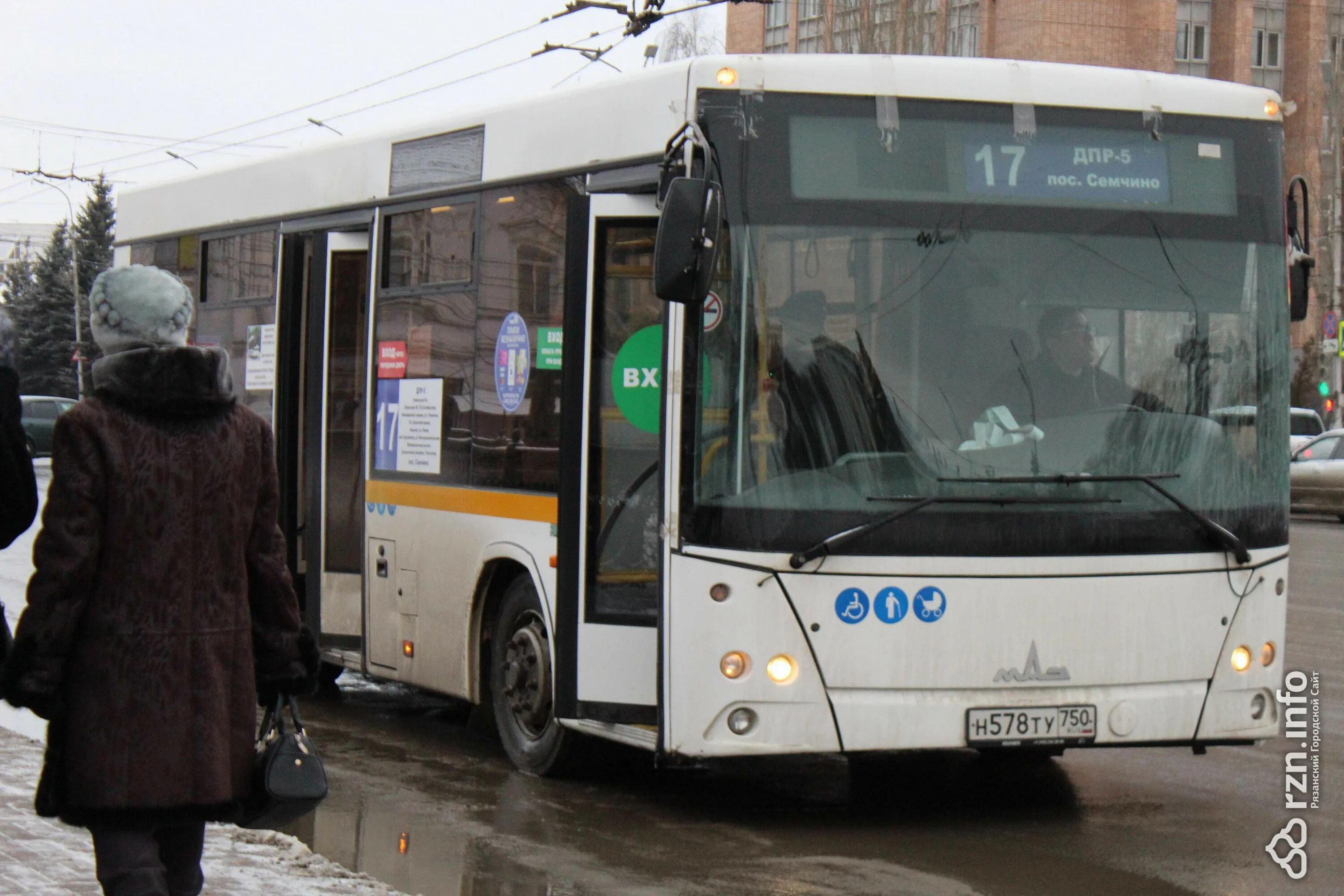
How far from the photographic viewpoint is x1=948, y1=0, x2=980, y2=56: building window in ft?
192

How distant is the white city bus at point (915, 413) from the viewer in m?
7.02

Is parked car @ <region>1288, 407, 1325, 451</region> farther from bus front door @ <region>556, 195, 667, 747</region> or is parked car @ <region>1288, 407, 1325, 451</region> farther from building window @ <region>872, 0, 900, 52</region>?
bus front door @ <region>556, 195, 667, 747</region>

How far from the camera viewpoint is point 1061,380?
23.7 feet

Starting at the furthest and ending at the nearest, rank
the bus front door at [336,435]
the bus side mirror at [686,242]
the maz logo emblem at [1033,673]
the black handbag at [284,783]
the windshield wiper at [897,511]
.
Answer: the bus front door at [336,435] → the maz logo emblem at [1033,673] → the windshield wiper at [897,511] → the bus side mirror at [686,242] → the black handbag at [284,783]

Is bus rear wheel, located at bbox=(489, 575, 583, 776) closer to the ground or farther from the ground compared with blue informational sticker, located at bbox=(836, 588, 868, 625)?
closer to the ground

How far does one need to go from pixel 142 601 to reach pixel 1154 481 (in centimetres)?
432

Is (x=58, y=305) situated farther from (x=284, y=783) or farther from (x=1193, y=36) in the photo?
(x=284, y=783)

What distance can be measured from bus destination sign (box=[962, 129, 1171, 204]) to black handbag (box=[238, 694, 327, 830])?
3.84 metres

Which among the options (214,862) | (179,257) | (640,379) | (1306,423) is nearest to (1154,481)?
(640,379)

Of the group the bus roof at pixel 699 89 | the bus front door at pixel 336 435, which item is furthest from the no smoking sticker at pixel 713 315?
the bus front door at pixel 336 435

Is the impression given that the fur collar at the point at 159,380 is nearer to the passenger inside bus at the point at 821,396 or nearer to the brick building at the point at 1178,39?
the passenger inside bus at the point at 821,396

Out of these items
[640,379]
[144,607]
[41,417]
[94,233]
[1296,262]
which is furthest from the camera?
[94,233]

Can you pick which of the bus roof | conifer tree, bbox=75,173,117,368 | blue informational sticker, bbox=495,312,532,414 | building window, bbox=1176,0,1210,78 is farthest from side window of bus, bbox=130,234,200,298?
conifer tree, bbox=75,173,117,368

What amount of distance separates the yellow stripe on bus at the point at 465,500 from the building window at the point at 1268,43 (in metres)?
60.9
